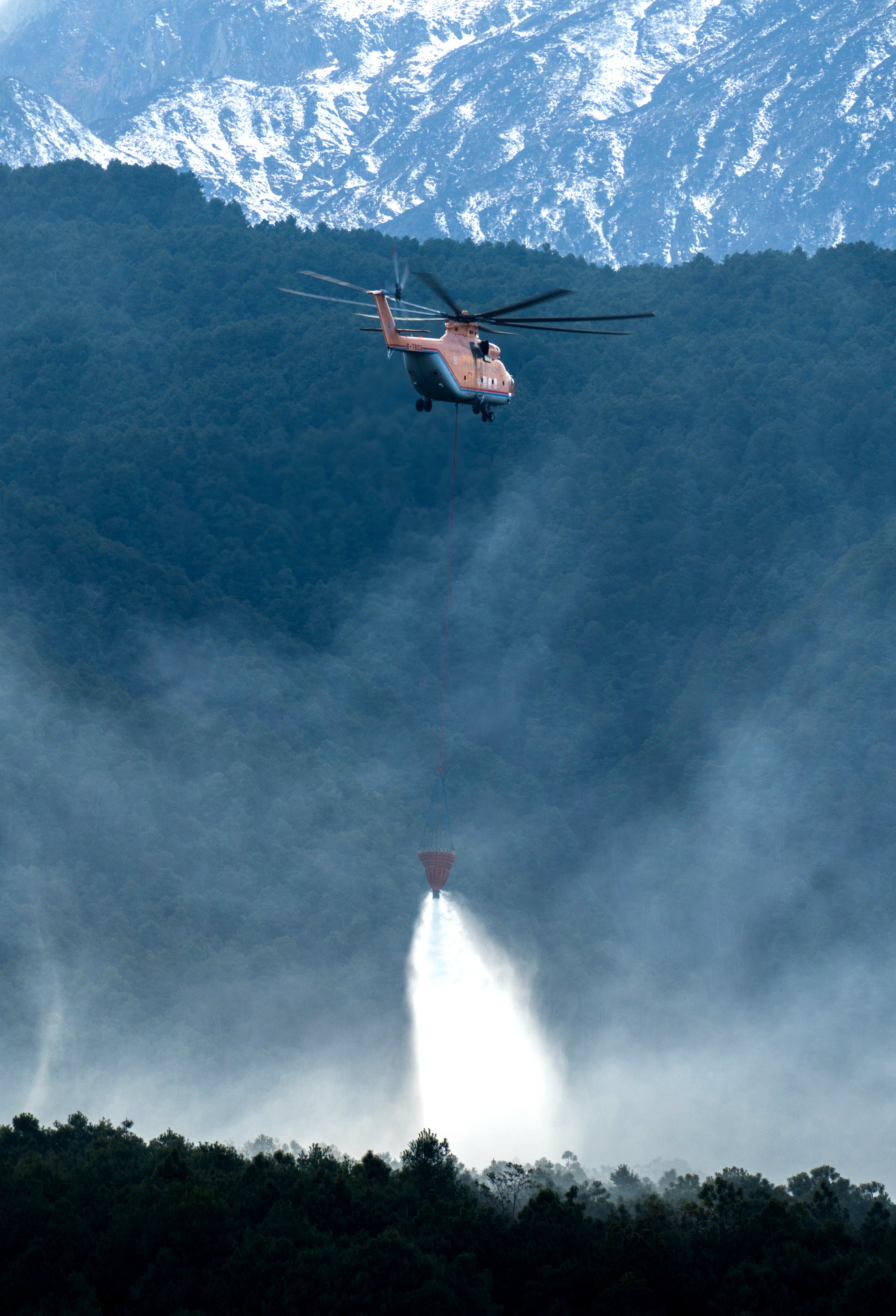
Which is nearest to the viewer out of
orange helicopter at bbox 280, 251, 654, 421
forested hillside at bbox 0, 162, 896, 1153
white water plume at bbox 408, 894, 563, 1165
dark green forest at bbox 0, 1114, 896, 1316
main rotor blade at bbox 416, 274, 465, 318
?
main rotor blade at bbox 416, 274, 465, 318

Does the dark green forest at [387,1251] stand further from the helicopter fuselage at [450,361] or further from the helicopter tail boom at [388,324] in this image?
the helicopter tail boom at [388,324]

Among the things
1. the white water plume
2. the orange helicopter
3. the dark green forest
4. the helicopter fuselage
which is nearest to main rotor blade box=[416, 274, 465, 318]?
the orange helicopter

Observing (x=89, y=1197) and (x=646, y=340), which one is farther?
(x=646, y=340)

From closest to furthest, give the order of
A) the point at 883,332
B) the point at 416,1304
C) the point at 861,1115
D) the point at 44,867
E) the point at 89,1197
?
the point at 416,1304, the point at 89,1197, the point at 861,1115, the point at 44,867, the point at 883,332

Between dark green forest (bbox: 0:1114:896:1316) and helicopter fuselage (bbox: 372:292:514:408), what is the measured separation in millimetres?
21996

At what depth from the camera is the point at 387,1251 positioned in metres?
53.8

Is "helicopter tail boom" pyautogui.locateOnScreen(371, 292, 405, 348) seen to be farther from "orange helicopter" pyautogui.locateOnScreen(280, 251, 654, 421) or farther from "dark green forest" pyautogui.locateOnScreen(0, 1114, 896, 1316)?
"dark green forest" pyautogui.locateOnScreen(0, 1114, 896, 1316)

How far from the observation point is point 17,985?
397 feet

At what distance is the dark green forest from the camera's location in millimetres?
52312

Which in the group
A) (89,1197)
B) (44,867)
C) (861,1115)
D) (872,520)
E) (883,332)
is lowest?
(89,1197)

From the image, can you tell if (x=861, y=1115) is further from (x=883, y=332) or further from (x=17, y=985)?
(x=883, y=332)

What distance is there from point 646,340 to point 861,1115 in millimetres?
76068

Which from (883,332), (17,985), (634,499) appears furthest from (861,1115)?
(883,332)

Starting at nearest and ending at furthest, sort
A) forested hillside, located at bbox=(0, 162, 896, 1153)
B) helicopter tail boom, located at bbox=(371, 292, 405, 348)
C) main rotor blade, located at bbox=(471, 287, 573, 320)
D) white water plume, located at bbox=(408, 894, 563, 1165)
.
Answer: main rotor blade, located at bbox=(471, 287, 573, 320)
helicopter tail boom, located at bbox=(371, 292, 405, 348)
white water plume, located at bbox=(408, 894, 563, 1165)
forested hillside, located at bbox=(0, 162, 896, 1153)
